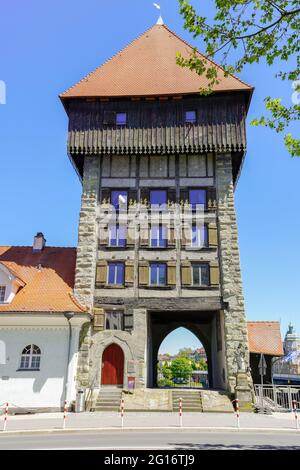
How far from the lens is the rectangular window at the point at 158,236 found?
21652mm

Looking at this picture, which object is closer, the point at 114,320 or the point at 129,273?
the point at 114,320

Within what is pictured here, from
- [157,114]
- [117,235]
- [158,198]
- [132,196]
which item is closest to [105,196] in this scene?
[132,196]

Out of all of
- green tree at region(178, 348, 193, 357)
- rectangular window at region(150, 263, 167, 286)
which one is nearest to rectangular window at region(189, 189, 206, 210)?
rectangular window at region(150, 263, 167, 286)

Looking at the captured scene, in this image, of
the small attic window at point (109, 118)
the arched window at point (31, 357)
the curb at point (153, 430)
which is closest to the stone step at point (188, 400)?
the curb at point (153, 430)

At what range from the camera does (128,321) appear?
66.3ft

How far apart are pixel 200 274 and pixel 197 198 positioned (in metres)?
4.52

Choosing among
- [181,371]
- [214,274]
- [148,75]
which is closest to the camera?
[214,274]

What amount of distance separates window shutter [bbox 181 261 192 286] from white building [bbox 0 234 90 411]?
554cm

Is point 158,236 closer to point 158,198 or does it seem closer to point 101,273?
point 158,198

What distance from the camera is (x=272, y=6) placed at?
6.88 meters

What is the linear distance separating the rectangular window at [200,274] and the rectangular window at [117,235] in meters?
4.29

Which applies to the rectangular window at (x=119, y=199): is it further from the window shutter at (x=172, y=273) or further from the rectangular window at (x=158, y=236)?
the window shutter at (x=172, y=273)

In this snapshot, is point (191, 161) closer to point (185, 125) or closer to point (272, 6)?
point (185, 125)
